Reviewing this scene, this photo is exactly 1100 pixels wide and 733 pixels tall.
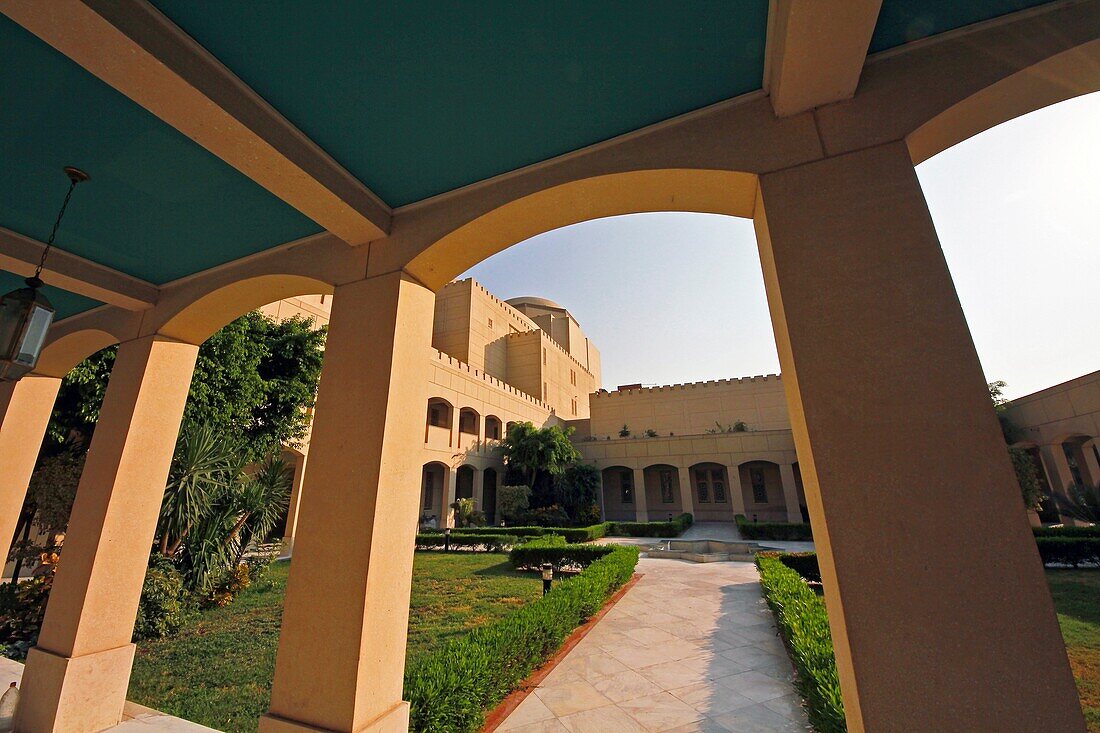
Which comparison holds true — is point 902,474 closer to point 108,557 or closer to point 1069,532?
point 108,557

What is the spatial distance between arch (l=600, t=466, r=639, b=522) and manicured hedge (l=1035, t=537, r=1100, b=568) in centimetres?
2023

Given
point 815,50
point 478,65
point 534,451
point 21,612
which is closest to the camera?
point 815,50

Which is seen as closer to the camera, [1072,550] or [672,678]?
[672,678]

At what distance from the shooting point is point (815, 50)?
6.50 ft

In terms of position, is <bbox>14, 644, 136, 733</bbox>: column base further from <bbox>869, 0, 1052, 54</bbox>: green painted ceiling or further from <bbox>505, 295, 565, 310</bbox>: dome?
<bbox>505, 295, 565, 310</bbox>: dome

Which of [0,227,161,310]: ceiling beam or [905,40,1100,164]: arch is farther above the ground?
[0,227,161,310]: ceiling beam

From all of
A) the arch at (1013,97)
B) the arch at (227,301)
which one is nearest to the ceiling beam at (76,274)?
the arch at (227,301)

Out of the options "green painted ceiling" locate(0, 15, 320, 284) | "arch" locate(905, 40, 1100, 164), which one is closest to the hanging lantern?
"green painted ceiling" locate(0, 15, 320, 284)

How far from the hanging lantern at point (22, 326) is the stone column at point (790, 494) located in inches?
1031

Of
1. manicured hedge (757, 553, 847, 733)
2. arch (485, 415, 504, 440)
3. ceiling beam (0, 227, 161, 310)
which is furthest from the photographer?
arch (485, 415, 504, 440)

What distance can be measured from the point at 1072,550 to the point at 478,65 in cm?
1734

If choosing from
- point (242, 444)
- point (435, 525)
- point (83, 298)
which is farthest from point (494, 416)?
point (83, 298)

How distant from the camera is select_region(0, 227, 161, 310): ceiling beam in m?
3.74

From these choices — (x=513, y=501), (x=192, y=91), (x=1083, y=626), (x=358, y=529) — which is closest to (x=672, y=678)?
(x=358, y=529)
